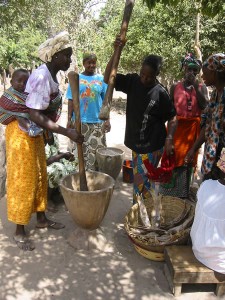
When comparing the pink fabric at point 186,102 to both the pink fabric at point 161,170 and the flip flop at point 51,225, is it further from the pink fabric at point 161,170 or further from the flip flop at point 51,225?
the flip flop at point 51,225

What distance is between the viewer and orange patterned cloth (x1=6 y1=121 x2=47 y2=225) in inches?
123

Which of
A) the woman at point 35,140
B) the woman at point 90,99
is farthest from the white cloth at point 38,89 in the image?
the woman at point 90,99

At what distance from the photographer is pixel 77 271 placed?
296cm

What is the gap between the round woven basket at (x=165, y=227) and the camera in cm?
300

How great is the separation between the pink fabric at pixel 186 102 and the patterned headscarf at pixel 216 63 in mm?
1013

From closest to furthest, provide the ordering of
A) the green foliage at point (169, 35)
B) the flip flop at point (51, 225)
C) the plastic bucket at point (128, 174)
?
the flip flop at point (51, 225)
the plastic bucket at point (128, 174)
the green foliage at point (169, 35)

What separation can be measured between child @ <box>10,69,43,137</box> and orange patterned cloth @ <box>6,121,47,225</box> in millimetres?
63

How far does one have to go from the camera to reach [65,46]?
9.77 feet

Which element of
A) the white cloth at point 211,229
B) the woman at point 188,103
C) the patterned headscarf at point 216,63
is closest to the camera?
the white cloth at point 211,229

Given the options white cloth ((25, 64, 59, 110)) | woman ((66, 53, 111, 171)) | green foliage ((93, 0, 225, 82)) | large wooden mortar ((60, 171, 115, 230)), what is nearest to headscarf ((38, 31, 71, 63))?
white cloth ((25, 64, 59, 110))

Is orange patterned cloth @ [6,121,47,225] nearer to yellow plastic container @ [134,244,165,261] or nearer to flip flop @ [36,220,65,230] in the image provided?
flip flop @ [36,220,65,230]

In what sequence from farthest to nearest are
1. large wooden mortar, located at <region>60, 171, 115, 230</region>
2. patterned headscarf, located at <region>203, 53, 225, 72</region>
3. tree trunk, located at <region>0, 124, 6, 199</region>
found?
tree trunk, located at <region>0, 124, 6, 199</region>
large wooden mortar, located at <region>60, 171, 115, 230</region>
patterned headscarf, located at <region>203, 53, 225, 72</region>

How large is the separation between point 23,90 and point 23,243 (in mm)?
1463

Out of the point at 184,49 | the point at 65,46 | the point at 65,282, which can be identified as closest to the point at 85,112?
the point at 65,46
